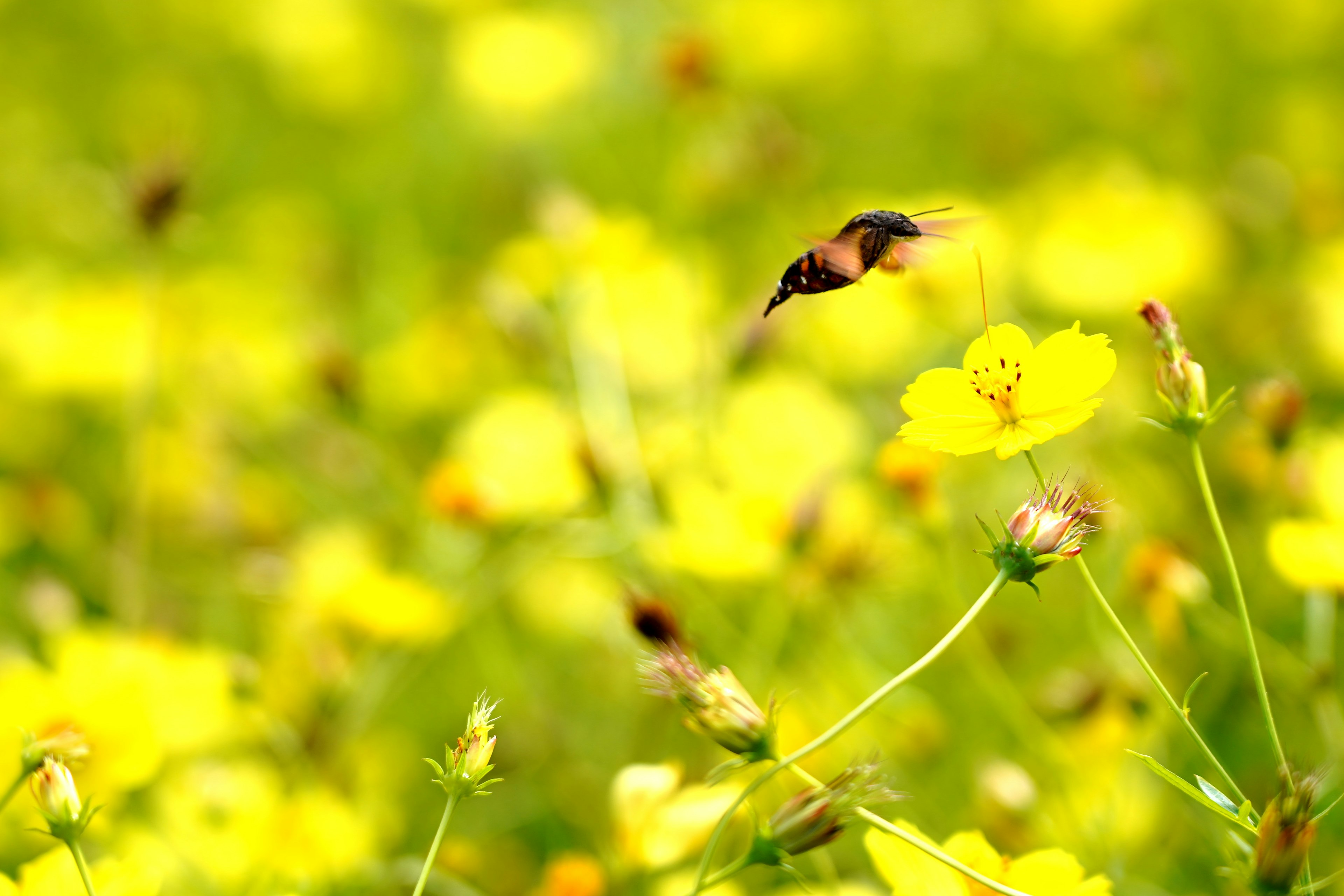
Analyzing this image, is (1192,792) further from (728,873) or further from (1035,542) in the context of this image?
(728,873)

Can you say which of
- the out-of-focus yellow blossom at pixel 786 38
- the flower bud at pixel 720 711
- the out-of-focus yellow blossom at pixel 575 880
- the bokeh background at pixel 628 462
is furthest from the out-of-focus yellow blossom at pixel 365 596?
the out-of-focus yellow blossom at pixel 786 38

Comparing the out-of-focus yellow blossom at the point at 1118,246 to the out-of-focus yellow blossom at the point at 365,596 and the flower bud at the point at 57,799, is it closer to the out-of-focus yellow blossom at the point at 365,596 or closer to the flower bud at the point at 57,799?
the out-of-focus yellow blossom at the point at 365,596

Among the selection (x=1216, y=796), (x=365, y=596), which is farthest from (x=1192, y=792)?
(x=365, y=596)

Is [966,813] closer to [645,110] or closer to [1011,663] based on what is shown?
[1011,663]

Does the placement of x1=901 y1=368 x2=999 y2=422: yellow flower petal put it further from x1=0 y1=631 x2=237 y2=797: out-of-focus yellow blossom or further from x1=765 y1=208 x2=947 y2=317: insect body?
x1=0 y1=631 x2=237 y2=797: out-of-focus yellow blossom

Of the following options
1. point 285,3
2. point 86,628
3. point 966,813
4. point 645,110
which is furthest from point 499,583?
point 285,3
